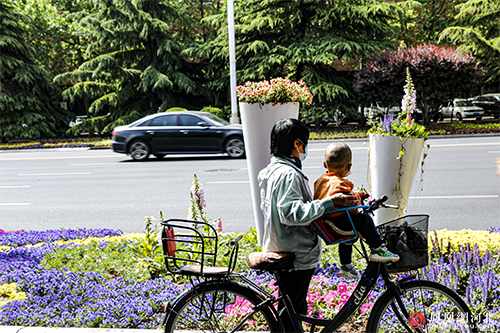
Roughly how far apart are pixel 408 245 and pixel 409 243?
1cm

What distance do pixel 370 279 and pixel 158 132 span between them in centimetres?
1317

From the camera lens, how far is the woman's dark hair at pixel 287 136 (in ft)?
8.42

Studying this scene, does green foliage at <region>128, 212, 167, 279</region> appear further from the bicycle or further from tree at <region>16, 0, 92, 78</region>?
tree at <region>16, 0, 92, 78</region>

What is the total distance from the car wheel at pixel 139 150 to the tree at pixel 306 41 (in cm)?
904

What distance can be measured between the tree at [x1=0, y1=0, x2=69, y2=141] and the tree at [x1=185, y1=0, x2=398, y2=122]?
9.62m

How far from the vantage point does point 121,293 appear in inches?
156

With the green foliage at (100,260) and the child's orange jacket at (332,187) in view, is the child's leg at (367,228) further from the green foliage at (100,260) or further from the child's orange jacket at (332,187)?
the green foliage at (100,260)

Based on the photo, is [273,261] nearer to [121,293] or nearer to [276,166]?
[276,166]

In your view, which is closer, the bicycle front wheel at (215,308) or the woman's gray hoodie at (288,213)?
the woman's gray hoodie at (288,213)

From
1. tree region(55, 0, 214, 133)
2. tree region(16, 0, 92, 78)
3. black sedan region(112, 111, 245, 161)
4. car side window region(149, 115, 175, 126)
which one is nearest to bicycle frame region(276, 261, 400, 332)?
black sedan region(112, 111, 245, 161)

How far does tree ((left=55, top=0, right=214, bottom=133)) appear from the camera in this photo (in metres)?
25.0

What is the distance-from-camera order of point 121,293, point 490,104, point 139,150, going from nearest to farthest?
point 121,293 → point 139,150 → point 490,104

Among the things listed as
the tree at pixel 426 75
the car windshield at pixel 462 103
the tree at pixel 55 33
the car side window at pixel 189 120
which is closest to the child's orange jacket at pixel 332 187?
the car side window at pixel 189 120

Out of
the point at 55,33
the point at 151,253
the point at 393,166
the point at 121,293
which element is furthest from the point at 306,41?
the point at 121,293
